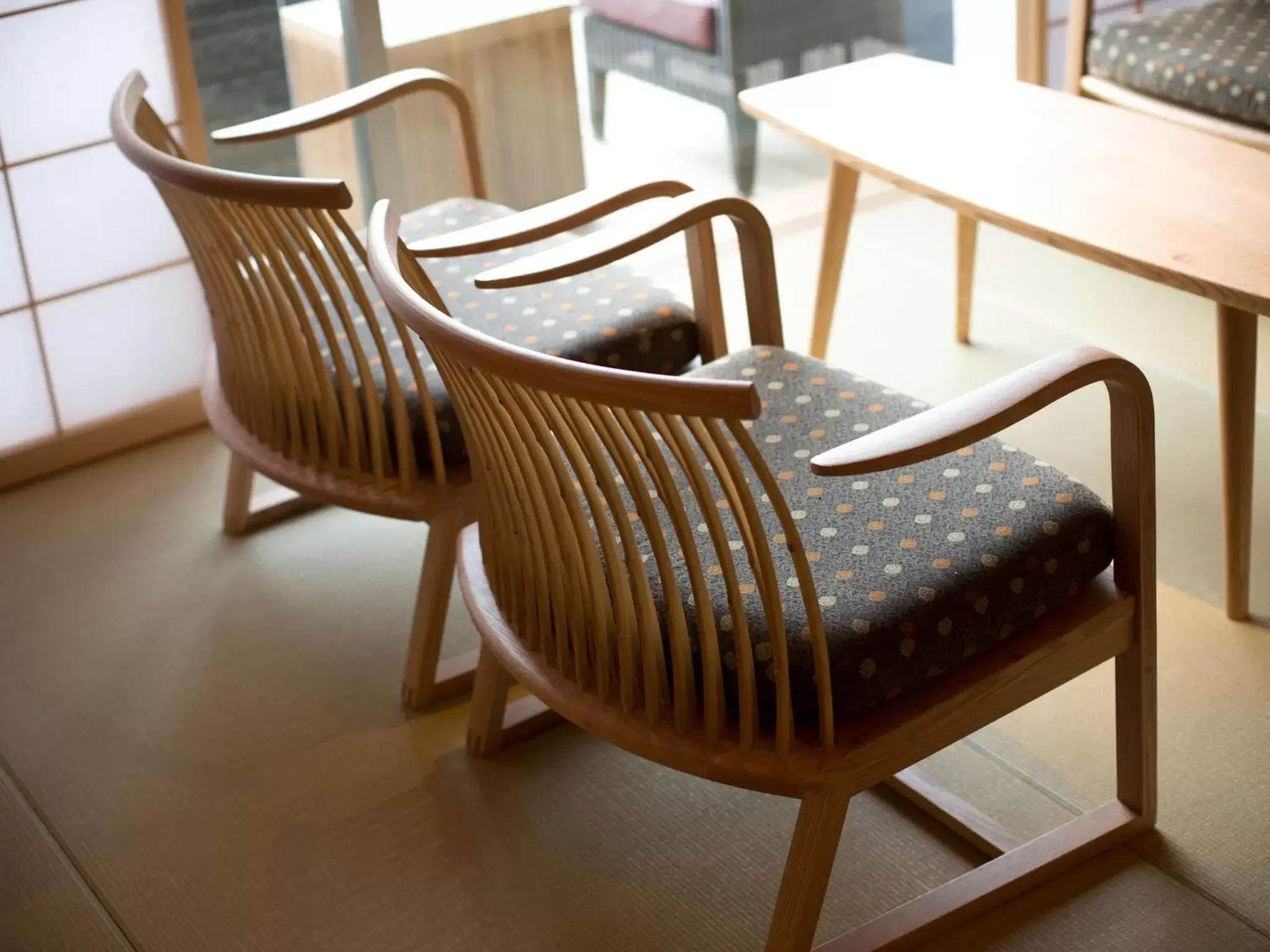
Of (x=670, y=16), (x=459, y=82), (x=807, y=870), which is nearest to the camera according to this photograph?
(x=807, y=870)

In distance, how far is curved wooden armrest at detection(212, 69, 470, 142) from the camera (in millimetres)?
2191

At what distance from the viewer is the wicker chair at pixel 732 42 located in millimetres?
3309

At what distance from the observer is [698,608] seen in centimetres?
134

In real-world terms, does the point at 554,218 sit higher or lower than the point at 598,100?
higher

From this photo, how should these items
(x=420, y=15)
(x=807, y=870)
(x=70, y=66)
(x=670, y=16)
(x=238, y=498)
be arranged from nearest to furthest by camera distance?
(x=807, y=870), (x=238, y=498), (x=70, y=66), (x=420, y=15), (x=670, y=16)

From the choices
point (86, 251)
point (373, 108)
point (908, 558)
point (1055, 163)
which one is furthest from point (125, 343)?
point (908, 558)

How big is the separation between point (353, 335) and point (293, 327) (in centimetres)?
10

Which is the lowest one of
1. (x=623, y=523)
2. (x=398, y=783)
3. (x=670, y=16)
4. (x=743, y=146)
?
(x=398, y=783)

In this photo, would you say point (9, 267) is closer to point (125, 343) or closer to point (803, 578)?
point (125, 343)

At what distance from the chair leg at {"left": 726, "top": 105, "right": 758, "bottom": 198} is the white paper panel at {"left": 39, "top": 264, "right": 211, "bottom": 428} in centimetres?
132

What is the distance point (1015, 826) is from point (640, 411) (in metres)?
0.86

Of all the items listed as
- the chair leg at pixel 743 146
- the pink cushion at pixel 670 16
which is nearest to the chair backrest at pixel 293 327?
the pink cushion at pixel 670 16

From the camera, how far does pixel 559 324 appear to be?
2021 mm

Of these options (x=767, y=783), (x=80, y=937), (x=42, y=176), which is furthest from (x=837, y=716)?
(x=42, y=176)
